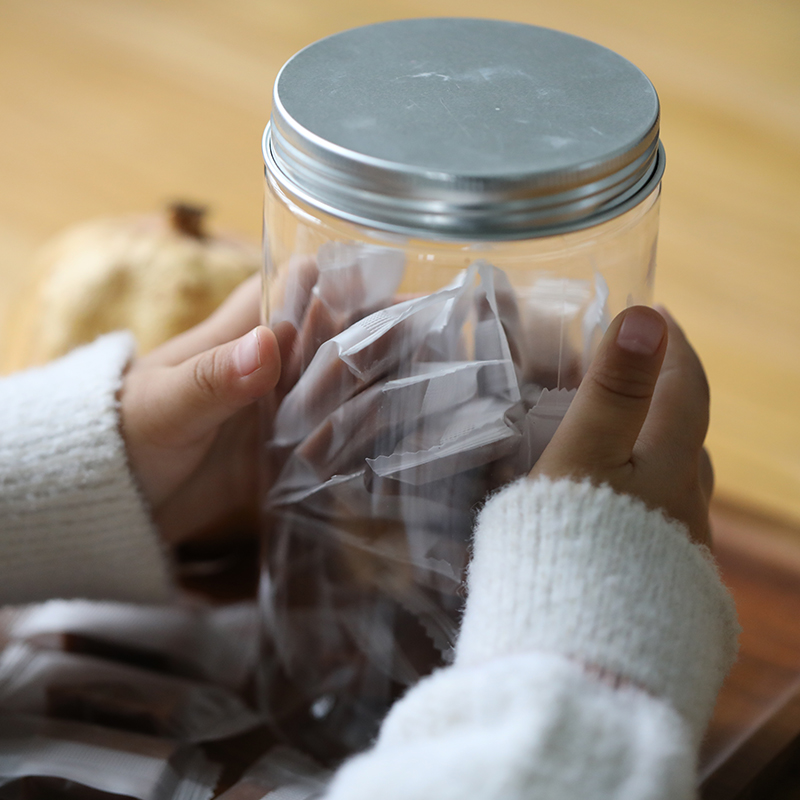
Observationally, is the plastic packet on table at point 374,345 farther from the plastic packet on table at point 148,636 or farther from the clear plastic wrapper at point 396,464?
the plastic packet on table at point 148,636

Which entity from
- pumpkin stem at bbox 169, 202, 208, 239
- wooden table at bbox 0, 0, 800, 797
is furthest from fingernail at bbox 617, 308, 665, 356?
pumpkin stem at bbox 169, 202, 208, 239

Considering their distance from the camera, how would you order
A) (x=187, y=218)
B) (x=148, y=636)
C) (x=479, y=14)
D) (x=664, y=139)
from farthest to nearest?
(x=479, y=14)
(x=664, y=139)
(x=187, y=218)
(x=148, y=636)

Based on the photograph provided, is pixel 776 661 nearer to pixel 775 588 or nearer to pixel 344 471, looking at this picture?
pixel 775 588

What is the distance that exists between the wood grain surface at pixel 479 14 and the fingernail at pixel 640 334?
0.58 feet

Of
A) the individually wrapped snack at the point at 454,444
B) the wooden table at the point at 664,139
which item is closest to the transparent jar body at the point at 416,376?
the individually wrapped snack at the point at 454,444

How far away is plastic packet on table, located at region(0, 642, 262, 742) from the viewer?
0.90 ft

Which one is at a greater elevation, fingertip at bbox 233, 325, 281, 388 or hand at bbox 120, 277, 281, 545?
fingertip at bbox 233, 325, 281, 388

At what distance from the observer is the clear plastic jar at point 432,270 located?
0.19 metres

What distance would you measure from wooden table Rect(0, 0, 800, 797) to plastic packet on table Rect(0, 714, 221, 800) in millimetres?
164

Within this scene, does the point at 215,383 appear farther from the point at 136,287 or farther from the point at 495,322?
the point at 136,287

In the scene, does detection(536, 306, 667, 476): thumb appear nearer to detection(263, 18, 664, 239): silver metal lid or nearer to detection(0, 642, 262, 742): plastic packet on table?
detection(263, 18, 664, 239): silver metal lid

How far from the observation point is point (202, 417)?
255mm

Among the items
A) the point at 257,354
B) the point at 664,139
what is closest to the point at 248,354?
the point at 257,354

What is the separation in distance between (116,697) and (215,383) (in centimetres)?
11
